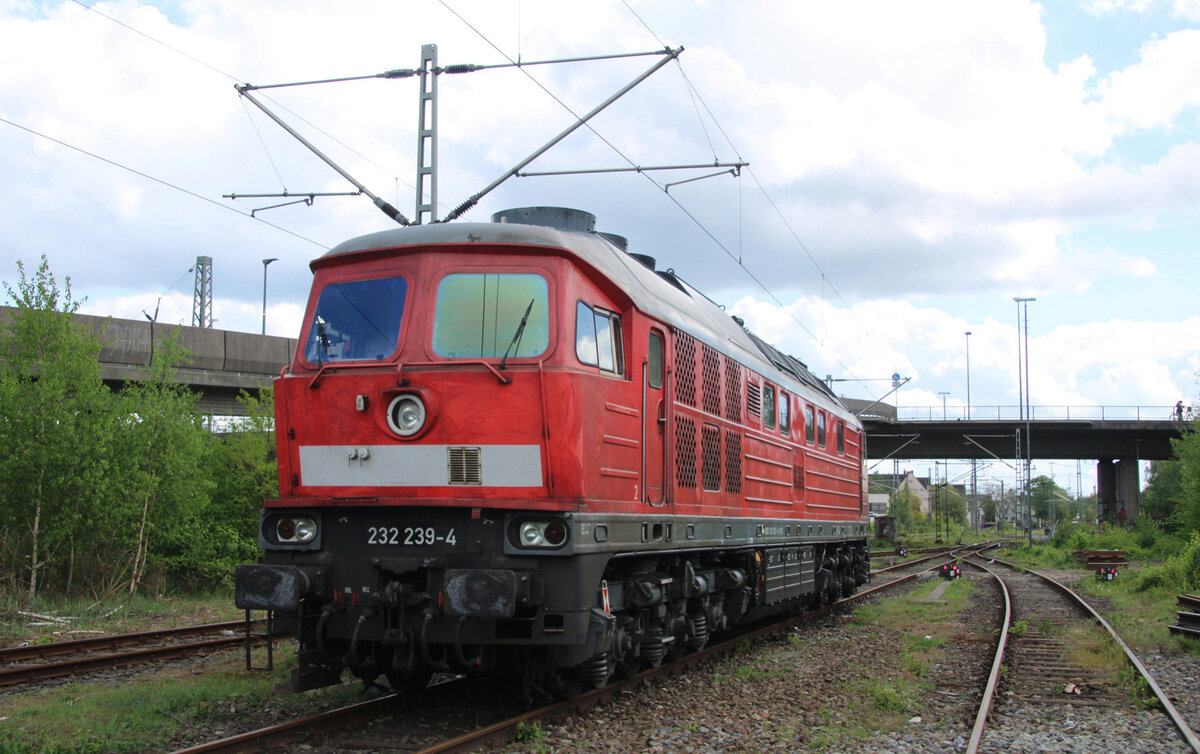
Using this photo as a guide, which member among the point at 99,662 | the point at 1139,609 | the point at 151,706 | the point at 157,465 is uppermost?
the point at 157,465

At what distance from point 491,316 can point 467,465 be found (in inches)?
42.6

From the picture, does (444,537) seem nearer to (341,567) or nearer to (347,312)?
(341,567)

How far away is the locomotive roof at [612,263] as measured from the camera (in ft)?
23.9

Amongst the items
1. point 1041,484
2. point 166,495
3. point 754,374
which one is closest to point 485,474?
point 754,374

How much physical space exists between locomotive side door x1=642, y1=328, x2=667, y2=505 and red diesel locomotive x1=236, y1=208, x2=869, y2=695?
26 millimetres

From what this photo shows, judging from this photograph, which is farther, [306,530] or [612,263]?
[612,263]

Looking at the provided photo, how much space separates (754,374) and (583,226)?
3382 mm

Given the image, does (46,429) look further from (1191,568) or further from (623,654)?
(1191,568)

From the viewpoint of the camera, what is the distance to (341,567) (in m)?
7.01

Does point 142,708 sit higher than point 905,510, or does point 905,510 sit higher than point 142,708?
point 142,708

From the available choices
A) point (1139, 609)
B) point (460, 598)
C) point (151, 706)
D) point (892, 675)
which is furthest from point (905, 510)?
point (460, 598)

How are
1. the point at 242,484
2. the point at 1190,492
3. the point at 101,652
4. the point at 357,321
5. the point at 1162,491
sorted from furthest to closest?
the point at 1162,491 → the point at 1190,492 → the point at 242,484 → the point at 101,652 → the point at 357,321

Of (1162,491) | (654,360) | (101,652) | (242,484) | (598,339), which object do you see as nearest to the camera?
(598,339)

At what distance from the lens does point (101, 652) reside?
11.0m
